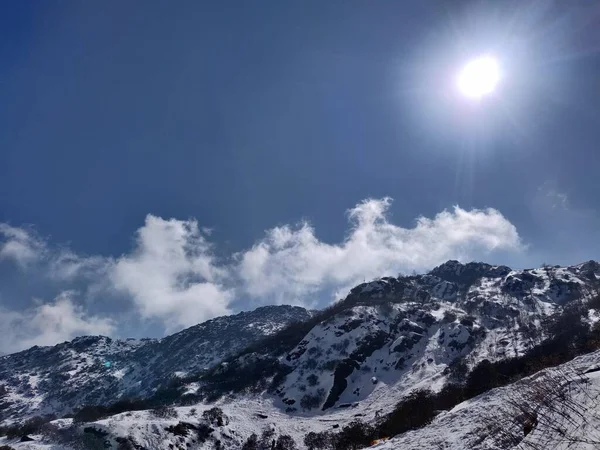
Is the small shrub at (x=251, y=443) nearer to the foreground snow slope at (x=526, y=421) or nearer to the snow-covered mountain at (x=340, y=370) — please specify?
the snow-covered mountain at (x=340, y=370)

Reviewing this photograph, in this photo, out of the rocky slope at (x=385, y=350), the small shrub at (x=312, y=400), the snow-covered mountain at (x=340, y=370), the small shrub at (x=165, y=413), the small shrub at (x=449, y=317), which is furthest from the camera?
the small shrub at (x=449, y=317)

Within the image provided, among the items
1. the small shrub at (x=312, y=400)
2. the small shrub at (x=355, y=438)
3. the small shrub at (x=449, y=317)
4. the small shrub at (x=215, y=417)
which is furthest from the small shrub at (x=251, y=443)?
the small shrub at (x=449, y=317)

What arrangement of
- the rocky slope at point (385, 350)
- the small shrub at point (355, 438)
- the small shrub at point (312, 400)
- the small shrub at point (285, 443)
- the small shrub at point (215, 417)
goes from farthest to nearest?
the rocky slope at point (385, 350)
the small shrub at point (312, 400)
the small shrub at point (215, 417)
the small shrub at point (285, 443)
the small shrub at point (355, 438)

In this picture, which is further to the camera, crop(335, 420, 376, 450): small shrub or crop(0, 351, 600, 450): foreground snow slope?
crop(335, 420, 376, 450): small shrub

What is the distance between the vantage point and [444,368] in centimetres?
12231

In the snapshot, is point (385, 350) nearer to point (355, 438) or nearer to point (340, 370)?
point (340, 370)

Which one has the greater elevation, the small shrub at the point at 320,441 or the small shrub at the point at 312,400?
the small shrub at the point at 312,400

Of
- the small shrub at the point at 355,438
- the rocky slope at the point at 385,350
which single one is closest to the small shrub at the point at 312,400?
the rocky slope at the point at 385,350

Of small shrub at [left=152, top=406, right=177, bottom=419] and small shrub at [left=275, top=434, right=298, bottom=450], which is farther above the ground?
small shrub at [left=152, top=406, right=177, bottom=419]

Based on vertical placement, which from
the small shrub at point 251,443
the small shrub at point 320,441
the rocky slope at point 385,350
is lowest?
the small shrub at point 320,441

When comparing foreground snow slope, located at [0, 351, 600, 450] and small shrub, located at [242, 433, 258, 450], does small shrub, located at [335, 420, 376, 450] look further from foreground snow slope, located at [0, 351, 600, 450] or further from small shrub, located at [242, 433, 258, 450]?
foreground snow slope, located at [0, 351, 600, 450]

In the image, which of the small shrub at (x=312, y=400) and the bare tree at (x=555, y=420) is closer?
the bare tree at (x=555, y=420)

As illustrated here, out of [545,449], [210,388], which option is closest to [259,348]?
[210,388]

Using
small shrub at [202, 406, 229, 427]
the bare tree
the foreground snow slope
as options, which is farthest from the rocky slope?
the bare tree
